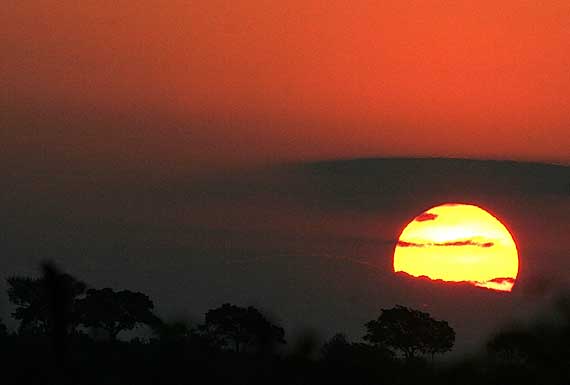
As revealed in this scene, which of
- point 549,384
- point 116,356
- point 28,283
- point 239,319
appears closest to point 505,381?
point 549,384

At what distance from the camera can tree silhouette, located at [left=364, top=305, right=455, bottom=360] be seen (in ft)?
209

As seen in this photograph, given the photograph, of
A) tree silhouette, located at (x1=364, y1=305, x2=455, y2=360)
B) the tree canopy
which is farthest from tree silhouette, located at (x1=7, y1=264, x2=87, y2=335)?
tree silhouette, located at (x1=364, y1=305, x2=455, y2=360)

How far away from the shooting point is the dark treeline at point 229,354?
2422cm

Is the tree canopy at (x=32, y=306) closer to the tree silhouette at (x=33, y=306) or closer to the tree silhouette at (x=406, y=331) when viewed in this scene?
the tree silhouette at (x=33, y=306)

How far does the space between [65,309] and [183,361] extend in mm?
3813

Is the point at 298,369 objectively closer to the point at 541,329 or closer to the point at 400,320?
the point at 541,329

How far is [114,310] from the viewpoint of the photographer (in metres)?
77.0

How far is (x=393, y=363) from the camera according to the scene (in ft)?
93.2

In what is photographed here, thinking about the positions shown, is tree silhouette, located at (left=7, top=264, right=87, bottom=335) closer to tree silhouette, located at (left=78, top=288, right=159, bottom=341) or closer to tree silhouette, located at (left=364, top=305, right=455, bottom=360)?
tree silhouette, located at (left=78, top=288, right=159, bottom=341)

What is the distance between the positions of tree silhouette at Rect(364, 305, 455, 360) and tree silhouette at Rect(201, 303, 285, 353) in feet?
15.1

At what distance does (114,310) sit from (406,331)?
16.3 metres

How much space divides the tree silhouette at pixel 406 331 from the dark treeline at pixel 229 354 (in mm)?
90

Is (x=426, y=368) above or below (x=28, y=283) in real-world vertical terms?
below

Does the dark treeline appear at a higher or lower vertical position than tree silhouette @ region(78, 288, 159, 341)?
lower
